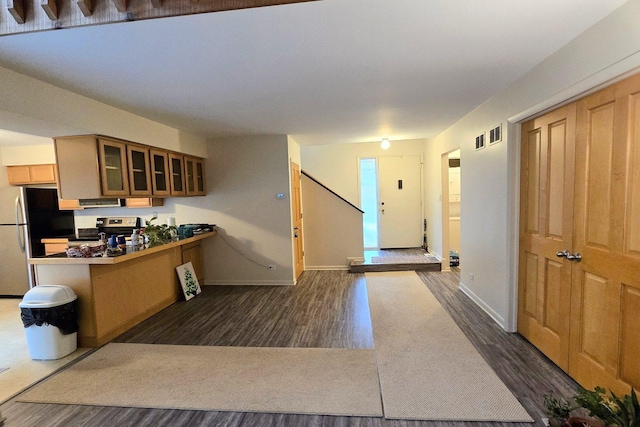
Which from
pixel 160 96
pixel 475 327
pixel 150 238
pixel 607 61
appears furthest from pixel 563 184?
pixel 150 238

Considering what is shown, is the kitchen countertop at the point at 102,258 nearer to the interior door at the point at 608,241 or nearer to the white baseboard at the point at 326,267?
the white baseboard at the point at 326,267

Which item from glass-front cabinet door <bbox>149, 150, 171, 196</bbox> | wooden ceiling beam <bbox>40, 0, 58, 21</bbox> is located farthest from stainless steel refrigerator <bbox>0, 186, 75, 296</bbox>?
wooden ceiling beam <bbox>40, 0, 58, 21</bbox>

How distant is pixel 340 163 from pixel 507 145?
4154mm

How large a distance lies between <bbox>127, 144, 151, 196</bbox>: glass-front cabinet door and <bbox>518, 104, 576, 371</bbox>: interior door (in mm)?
4208

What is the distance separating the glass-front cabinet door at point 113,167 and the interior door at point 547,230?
13.8 ft

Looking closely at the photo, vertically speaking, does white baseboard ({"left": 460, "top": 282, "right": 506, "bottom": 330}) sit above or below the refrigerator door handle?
below

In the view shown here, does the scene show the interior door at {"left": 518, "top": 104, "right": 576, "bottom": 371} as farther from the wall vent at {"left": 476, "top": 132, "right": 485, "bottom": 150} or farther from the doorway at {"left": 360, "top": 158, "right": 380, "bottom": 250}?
the doorway at {"left": 360, "top": 158, "right": 380, "bottom": 250}

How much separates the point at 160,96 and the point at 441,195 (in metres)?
4.48

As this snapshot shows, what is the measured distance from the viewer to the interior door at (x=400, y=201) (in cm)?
666

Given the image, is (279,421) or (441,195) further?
(441,195)

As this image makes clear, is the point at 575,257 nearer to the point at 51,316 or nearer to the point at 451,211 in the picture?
the point at 451,211

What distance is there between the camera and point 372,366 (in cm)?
244

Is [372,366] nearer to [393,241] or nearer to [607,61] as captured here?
[607,61]

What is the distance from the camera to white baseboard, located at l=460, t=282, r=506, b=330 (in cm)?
310
